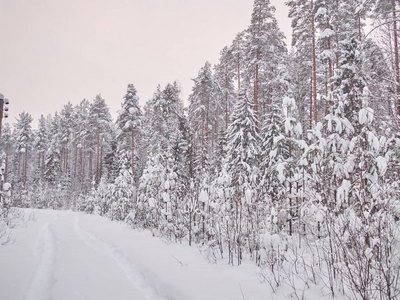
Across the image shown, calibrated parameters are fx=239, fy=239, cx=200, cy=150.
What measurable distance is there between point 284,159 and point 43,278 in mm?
9326

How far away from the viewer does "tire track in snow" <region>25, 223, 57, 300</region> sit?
11.8ft

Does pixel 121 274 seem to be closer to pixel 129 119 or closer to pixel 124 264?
pixel 124 264

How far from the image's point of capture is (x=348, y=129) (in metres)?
4.37

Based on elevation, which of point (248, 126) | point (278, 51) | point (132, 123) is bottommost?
point (248, 126)

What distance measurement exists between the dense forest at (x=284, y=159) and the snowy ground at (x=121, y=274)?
0.46 meters

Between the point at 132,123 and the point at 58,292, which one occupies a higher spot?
the point at 132,123

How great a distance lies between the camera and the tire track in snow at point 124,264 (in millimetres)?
3797

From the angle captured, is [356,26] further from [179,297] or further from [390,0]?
[179,297]

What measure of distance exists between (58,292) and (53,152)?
130 feet

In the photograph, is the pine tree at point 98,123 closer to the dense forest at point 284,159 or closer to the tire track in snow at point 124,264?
the dense forest at point 284,159

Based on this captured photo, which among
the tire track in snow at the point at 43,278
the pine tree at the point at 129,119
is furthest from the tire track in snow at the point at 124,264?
the pine tree at the point at 129,119

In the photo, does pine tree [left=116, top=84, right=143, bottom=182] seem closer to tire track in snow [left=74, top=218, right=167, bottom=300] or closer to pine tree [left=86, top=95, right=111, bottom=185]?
pine tree [left=86, top=95, right=111, bottom=185]

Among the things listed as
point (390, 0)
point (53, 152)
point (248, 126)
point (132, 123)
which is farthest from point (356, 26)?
point (53, 152)

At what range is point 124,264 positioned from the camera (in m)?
5.16
